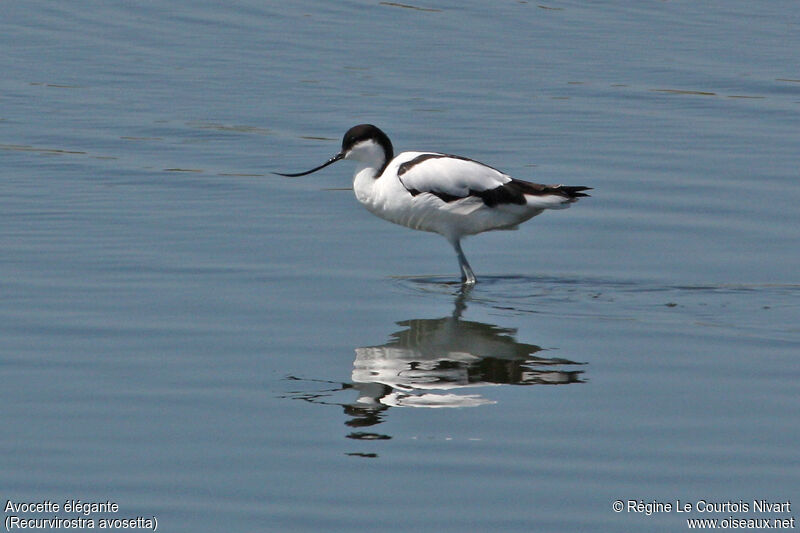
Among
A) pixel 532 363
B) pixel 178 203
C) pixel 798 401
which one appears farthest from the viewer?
pixel 178 203

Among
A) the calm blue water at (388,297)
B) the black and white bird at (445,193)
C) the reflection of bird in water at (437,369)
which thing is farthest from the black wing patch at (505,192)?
the reflection of bird in water at (437,369)

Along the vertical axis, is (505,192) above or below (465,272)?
above

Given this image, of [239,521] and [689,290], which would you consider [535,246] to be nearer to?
[689,290]

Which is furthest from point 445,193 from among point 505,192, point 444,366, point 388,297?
point 444,366

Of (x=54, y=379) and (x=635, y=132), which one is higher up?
(x=635, y=132)

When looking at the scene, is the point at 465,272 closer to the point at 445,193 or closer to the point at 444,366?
the point at 445,193

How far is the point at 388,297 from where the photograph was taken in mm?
9438

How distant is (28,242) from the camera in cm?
1047

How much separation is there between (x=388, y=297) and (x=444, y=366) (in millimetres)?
1657

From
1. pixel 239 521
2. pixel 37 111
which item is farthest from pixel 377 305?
pixel 37 111

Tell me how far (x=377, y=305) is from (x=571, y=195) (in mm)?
1767

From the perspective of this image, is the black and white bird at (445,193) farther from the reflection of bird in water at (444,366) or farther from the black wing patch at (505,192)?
the reflection of bird in water at (444,366)

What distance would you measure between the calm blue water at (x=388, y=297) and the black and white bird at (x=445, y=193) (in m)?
0.44

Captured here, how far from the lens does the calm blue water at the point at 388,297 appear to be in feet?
19.9
